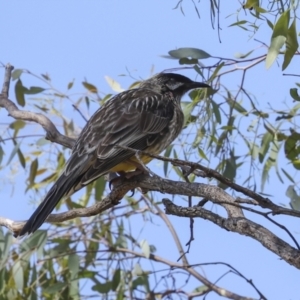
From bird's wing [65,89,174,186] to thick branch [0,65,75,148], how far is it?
0.08 m

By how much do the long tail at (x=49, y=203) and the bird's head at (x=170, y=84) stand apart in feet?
3.47

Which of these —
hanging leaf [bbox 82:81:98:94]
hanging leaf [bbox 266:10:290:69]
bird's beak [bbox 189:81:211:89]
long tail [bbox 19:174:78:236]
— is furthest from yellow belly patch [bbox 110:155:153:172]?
hanging leaf [bbox 82:81:98:94]

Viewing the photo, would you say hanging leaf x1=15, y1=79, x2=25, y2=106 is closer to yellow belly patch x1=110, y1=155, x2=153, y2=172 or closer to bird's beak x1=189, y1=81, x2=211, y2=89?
bird's beak x1=189, y1=81, x2=211, y2=89

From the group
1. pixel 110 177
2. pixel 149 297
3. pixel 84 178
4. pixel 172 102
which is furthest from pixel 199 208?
pixel 149 297

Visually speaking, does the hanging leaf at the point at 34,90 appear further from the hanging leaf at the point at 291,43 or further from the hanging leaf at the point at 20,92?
the hanging leaf at the point at 291,43

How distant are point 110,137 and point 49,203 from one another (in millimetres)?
461

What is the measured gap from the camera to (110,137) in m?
3.64

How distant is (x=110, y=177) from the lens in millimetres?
3637

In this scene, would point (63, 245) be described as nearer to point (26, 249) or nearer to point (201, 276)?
point (26, 249)

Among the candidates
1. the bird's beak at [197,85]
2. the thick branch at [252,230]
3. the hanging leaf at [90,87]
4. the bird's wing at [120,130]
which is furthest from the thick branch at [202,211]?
the hanging leaf at [90,87]

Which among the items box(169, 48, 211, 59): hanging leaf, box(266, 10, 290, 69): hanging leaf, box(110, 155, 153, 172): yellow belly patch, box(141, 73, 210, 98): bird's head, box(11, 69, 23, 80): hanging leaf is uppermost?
box(141, 73, 210, 98): bird's head

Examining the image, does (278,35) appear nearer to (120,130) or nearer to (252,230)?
(252,230)

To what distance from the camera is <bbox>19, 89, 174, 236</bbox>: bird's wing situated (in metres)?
3.34

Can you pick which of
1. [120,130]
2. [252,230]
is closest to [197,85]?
[120,130]
